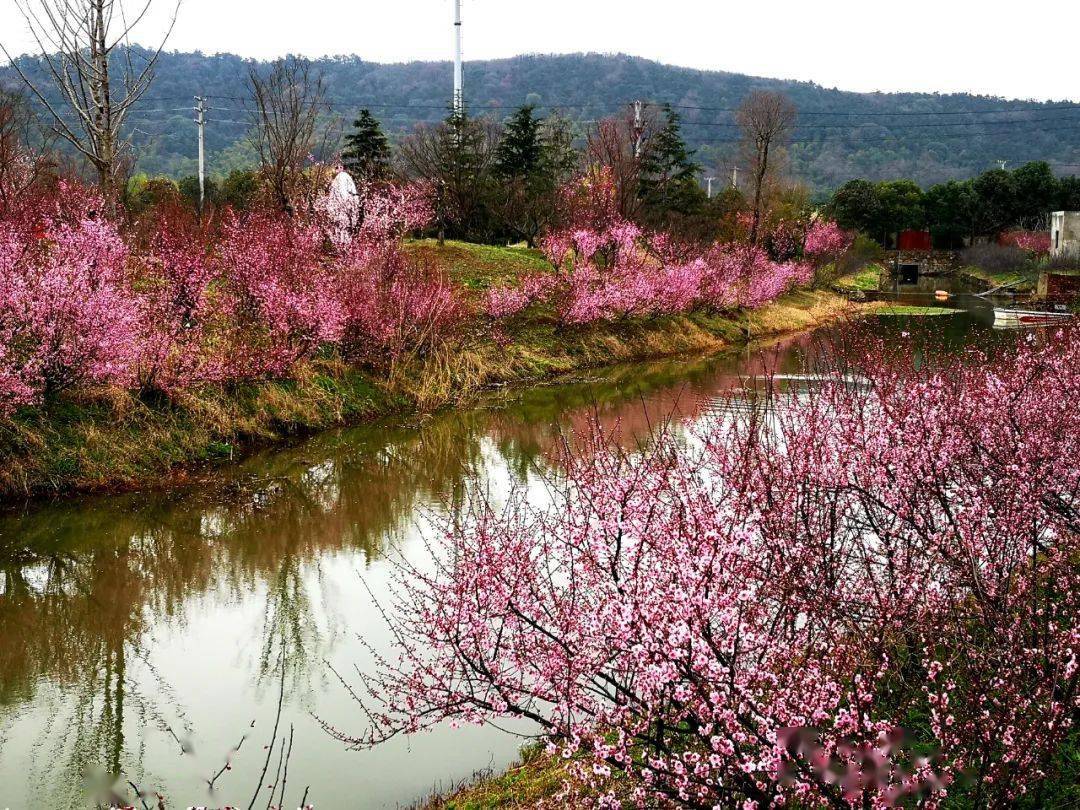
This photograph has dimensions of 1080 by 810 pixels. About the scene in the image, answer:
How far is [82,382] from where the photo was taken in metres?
12.2

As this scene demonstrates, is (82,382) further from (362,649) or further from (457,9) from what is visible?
(457,9)

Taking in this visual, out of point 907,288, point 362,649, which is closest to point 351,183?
point 362,649

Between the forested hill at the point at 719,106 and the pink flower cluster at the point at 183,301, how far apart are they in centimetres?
7158

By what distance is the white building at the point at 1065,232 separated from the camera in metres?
47.7

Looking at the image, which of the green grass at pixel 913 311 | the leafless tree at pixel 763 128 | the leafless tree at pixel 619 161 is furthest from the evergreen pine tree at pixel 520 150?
the green grass at pixel 913 311

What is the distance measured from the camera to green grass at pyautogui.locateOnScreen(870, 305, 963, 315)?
118 feet

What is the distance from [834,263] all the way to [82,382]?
138 feet

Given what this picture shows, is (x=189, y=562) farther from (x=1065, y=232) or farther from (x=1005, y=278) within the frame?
(x=1005, y=278)

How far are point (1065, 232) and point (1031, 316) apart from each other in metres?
21.5

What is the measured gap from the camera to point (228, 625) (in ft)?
26.5

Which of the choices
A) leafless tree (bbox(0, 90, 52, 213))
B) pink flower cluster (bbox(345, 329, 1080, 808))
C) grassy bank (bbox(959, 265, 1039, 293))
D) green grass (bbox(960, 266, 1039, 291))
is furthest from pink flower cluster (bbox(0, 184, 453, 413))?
green grass (bbox(960, 266, 1039, 291))

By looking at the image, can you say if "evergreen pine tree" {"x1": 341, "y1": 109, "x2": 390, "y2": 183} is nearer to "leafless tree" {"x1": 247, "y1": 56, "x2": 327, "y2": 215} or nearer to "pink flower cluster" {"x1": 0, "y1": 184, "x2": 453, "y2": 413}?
"leafless tree" {"x1": 247, "y1": 56, "x2": 327, "y2": 215}

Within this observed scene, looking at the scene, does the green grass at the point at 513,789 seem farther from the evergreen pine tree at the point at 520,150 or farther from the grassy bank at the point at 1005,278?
the grassy bank at the point at 1005,278

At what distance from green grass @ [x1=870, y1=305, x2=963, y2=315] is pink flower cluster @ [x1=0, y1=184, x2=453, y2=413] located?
22643 mm
